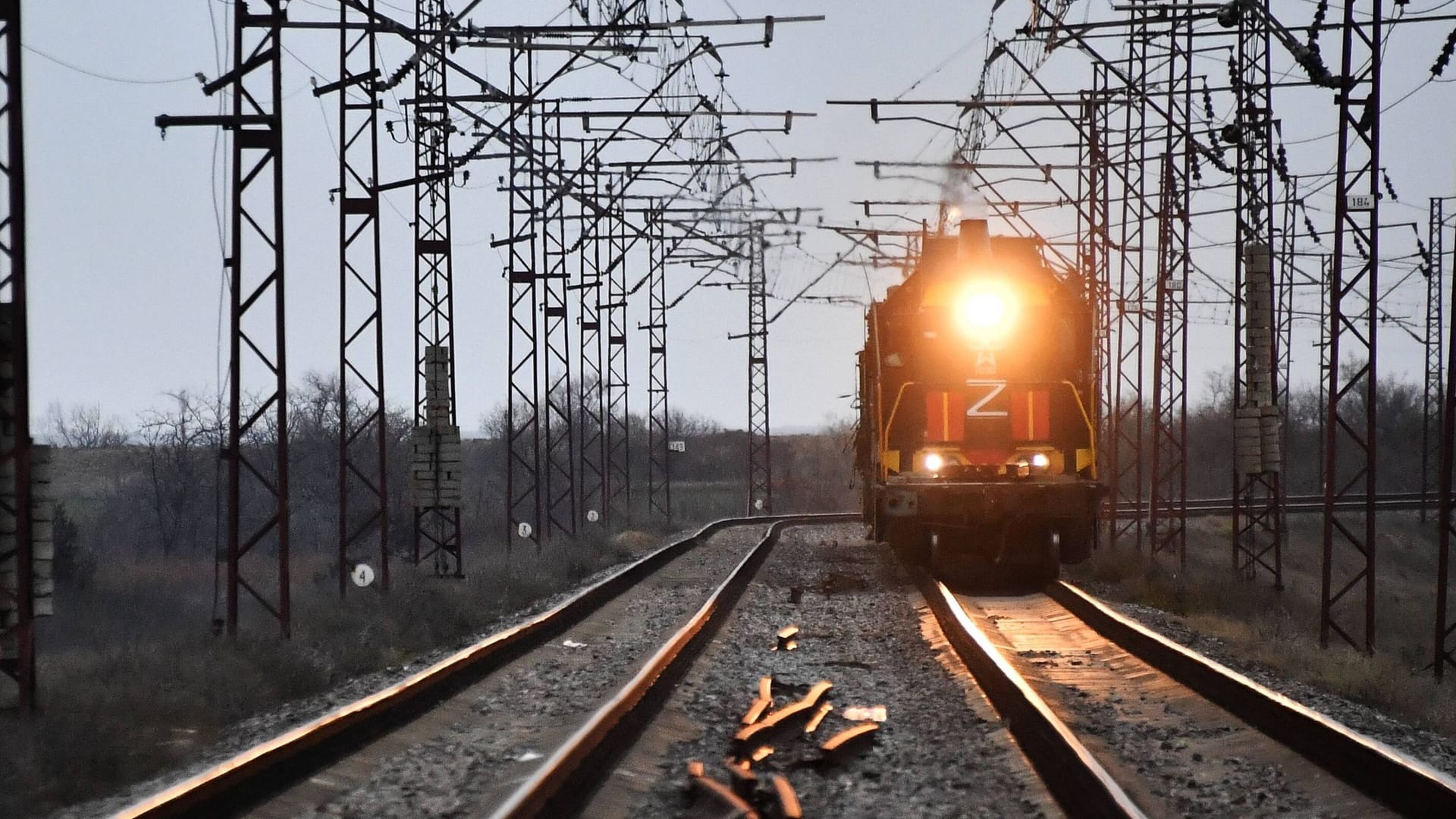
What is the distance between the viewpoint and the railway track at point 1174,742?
25.0 feet

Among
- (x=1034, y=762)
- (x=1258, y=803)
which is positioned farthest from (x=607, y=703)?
(x=1258, y=803)

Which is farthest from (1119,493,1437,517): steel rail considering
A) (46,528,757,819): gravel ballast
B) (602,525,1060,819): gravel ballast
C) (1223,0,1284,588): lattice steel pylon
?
(46,528,757,819): gravel ballast

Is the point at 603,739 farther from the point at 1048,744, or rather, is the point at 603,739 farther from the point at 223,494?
the point at 223,494

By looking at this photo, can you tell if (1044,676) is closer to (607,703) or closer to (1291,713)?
(1291,713)

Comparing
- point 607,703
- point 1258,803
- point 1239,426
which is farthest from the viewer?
point 1239,426

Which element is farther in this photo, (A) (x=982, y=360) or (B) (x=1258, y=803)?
(A) (x=982, y=360)

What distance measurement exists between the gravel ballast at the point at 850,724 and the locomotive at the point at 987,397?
202 centimetres

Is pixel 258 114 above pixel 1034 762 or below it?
above

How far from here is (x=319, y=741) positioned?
348 inches

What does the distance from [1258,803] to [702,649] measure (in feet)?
22.6

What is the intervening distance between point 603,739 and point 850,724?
6.98ft

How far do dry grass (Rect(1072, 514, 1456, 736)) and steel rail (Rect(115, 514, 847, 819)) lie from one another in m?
7.11

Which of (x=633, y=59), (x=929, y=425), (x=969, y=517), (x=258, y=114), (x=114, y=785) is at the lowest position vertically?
(x=114, y=785)

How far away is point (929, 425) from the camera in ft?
66.0
